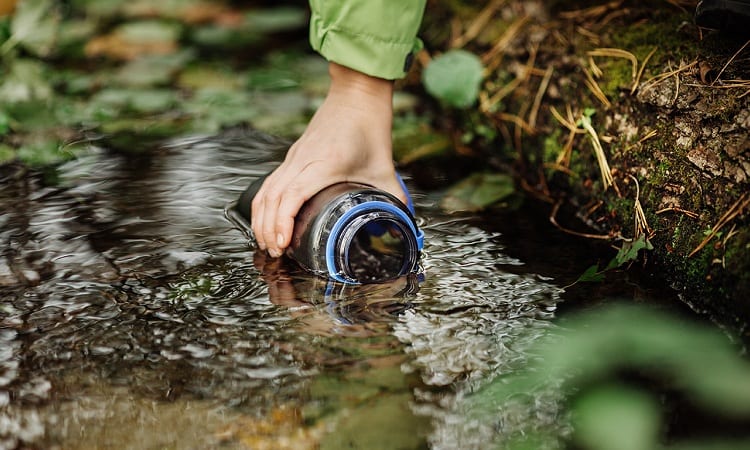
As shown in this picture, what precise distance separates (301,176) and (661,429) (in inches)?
31.8

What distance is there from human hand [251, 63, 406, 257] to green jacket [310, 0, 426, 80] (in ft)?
0.14

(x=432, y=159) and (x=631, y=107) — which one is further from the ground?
(x=631, y=107)

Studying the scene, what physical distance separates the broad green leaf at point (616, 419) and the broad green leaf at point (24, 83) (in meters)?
2.20

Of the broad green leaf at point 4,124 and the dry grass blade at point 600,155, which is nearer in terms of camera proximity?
the dry grass blade at point 600,155

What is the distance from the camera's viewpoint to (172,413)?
3.93ft

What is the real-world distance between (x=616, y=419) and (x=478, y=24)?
1747 mm

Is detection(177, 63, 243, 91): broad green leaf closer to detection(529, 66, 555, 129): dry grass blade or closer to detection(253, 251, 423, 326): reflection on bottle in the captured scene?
detection(529, 66, 555, 129): dry grass blade

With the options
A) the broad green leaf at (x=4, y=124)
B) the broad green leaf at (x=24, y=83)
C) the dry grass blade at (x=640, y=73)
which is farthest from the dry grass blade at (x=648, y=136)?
the broad green leaf at (x=24, y=83)

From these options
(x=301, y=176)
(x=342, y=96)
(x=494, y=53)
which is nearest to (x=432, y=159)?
(x=494, y=53)

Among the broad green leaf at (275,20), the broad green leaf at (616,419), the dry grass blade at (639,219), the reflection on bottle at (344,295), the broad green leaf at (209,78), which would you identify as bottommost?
the broad green leaf at (616,419)

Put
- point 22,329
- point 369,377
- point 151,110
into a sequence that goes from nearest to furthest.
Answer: point 369,377 → point 22,329 → point 151,110

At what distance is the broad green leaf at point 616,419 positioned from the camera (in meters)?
1.13

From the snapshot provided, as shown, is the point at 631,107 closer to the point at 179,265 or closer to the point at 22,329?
the point at 179,265

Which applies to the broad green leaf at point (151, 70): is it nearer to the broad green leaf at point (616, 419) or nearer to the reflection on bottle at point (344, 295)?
the reflection on bottle at point (344, 295)
